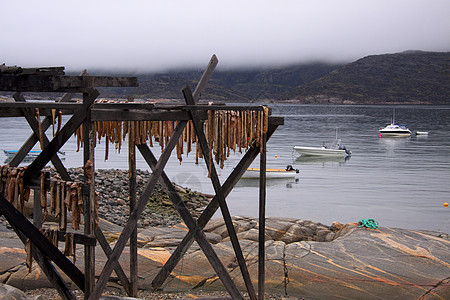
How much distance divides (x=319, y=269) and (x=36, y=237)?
6964mm

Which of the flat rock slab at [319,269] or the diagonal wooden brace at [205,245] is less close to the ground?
the diagonal wooden brace at [205,245]

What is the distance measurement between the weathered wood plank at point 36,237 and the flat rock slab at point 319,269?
4.32 m

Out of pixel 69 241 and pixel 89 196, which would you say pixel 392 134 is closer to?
pixel 69 241

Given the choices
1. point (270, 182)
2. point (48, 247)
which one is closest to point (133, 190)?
point (48, 247)

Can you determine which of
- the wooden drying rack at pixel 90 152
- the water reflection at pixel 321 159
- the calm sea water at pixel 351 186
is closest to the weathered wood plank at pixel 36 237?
the wooden drying rack at pixel 90 152

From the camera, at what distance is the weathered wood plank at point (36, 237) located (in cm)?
643

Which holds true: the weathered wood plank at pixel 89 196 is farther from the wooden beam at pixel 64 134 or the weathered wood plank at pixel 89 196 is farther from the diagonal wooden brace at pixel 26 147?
the diagonal wooden brace at pixel 26 147

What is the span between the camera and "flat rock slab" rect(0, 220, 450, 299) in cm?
1101

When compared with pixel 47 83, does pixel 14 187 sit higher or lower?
lower

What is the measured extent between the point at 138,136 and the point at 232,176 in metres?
1.71

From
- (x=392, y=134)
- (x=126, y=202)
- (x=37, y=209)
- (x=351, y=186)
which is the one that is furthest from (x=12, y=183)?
(x=392, y=134)

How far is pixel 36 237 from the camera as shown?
6562 mm

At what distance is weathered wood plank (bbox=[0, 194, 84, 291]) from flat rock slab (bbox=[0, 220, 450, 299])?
4.32m

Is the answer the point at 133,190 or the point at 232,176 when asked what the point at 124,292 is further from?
the point at 232,176
